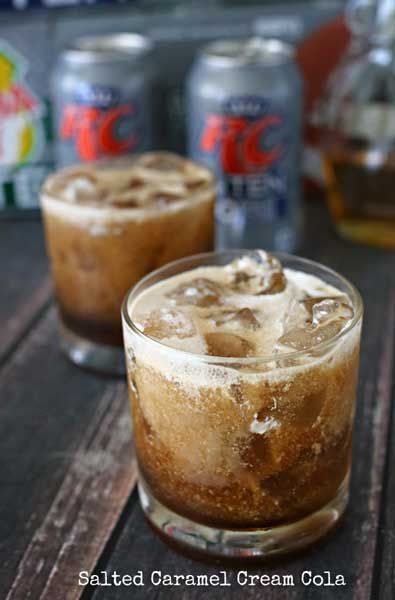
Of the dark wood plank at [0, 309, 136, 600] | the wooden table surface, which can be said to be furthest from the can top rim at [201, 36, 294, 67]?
the dark wood plank at [0, 309, 136, 600]

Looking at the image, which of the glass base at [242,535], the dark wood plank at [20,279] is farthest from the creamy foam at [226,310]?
the dark wood plank at [20,279]

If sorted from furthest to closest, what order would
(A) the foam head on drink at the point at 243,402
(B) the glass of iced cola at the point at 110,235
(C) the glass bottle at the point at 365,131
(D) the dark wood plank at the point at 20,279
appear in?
1. (C) the glass bottle at the point at 365,131
2. (D) the dark wood plank at the point at 20,279
3. (B) the glass of iced cola at the point at 110,235
4. (A) the foam head on drink at the point at 243,402

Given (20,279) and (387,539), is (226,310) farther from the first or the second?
(20,279)

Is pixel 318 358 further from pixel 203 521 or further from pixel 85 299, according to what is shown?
pixel 85 299

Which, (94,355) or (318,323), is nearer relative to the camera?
(318,323)

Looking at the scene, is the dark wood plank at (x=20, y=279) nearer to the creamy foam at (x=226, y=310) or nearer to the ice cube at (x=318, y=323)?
the creamy foam at (x=226, y=310)

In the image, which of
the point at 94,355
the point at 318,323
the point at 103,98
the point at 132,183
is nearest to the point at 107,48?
the point at 103,98

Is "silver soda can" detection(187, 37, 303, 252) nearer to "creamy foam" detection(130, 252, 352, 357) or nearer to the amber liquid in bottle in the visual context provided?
the amber liquid in bottle
